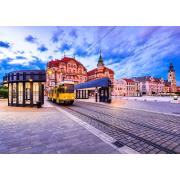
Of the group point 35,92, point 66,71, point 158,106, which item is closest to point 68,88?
point 35,92

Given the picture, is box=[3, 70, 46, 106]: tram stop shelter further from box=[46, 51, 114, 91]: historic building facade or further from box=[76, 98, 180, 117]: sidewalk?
box=[46, 51, 114, 91]: historic building facade

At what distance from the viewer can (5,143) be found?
3.52 meters

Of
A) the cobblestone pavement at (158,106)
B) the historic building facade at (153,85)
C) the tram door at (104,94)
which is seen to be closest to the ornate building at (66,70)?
the tram door at (104,94)

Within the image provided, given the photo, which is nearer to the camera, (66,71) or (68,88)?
(68,88)

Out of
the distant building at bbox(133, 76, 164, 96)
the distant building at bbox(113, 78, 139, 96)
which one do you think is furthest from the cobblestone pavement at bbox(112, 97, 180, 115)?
the distant building at bbox(133, 76, 164, 96)

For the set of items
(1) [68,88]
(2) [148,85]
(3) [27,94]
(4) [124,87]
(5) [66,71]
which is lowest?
(3) [27,94]

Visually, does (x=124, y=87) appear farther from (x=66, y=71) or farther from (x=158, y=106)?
(x=158, y=106)

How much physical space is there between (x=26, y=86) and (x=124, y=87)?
5228cm

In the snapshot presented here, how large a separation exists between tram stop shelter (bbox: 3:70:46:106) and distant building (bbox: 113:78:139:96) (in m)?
46.4

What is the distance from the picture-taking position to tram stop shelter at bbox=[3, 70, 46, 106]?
12.3 m

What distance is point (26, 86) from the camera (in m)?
12.6
